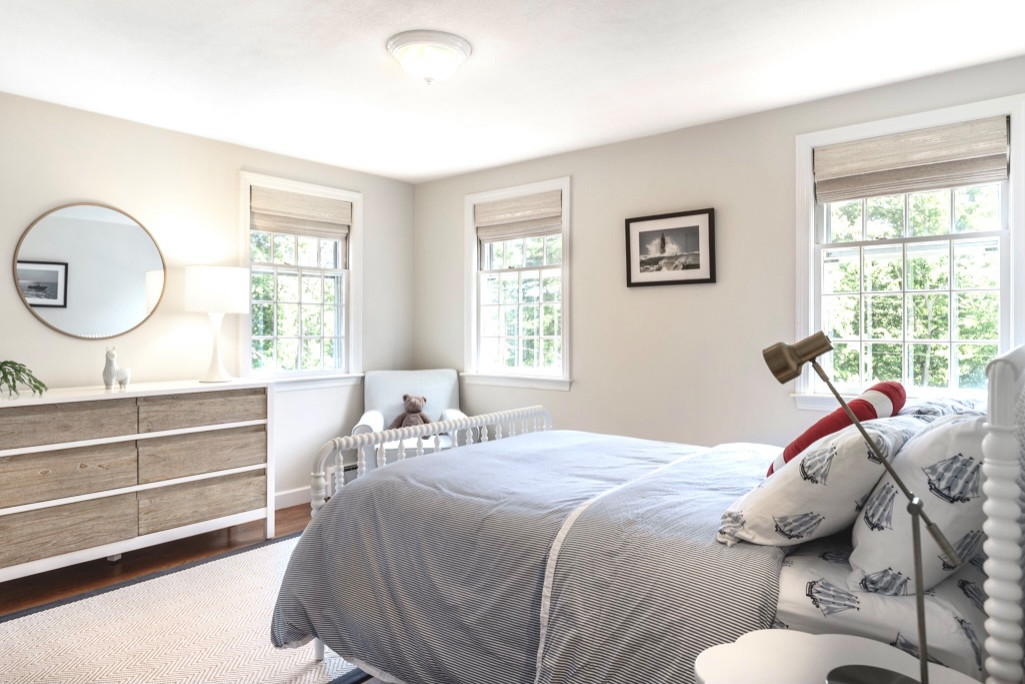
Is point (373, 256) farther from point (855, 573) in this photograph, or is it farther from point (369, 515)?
point (855, 573)

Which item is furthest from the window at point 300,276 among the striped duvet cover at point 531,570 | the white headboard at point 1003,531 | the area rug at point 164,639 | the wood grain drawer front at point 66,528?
the white headboard at point 1003,531

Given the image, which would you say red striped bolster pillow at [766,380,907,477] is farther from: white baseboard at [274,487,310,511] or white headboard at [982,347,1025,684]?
white baseboard at [274,487,310,511]

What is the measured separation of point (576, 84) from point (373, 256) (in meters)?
2.47

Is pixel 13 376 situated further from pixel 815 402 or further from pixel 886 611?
pixel 815 402

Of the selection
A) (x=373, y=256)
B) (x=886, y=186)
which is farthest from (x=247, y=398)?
(x=886, y=186)

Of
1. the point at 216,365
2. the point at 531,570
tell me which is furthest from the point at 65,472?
the point at 531,570

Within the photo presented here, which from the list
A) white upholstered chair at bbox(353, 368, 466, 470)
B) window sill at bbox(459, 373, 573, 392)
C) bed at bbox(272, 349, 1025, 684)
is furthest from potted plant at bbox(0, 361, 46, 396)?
window sill at bbox(459, 373, 573, 392)

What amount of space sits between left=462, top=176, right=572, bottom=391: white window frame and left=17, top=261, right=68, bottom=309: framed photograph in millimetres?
2664

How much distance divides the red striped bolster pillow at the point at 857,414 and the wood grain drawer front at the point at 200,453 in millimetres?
3061

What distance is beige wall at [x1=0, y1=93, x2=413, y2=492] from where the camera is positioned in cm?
340

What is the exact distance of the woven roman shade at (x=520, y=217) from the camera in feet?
15.0

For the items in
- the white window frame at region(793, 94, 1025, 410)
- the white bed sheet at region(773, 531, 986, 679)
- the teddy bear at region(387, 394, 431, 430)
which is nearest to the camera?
the white bed sheet at region(773, 531, 986, 679)

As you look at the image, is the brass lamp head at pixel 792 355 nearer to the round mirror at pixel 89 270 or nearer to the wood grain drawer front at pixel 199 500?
the wood grain drawer front at pixel 199 500

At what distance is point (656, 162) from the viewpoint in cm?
403
